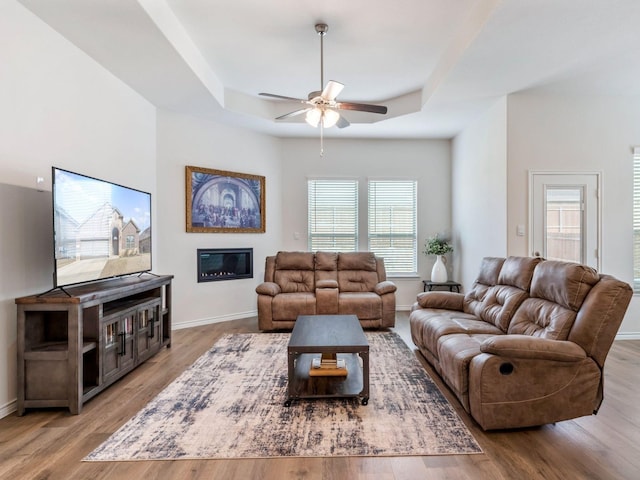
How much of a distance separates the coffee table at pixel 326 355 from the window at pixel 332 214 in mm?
2991

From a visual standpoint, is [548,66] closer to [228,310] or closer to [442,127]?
[442,127]

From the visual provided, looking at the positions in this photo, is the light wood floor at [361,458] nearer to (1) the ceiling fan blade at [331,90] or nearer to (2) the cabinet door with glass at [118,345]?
(2) the cabinet door with glass at [118,345]

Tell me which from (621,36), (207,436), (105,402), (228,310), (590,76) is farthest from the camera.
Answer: (228,310)

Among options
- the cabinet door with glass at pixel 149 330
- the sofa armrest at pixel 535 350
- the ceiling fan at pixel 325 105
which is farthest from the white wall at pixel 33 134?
the sofa armrest at pixel 535 350

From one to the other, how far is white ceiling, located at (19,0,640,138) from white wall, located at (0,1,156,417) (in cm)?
19

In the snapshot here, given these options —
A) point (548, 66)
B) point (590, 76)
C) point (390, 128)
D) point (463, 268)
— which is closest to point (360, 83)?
point (390, 128)

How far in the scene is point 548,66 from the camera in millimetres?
3477

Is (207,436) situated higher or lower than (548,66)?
lower

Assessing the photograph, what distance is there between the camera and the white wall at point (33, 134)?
2.52 m

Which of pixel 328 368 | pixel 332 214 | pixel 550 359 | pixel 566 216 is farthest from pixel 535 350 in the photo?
pixel 332 214

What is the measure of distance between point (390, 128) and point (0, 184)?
4832 mm

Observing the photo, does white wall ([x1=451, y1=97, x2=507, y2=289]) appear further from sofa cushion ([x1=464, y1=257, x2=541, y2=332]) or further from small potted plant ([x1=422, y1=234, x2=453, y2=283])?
sofa cushion ([x1=464, y1=257, x2=541, y2=332])

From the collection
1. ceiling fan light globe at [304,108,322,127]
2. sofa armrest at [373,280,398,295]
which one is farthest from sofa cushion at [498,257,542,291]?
ceiling fan light globe at [304,108,322,127]

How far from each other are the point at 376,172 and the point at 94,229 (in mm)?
4567
